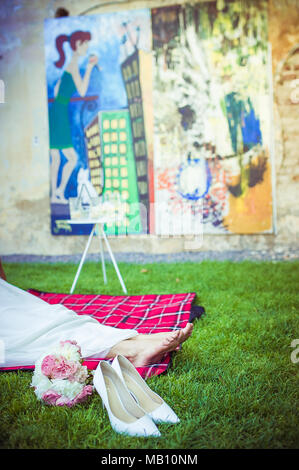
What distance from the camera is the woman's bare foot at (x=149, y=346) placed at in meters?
1.78

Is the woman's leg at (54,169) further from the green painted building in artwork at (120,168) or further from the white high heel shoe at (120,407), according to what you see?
the white high heel shoe at (120,407)

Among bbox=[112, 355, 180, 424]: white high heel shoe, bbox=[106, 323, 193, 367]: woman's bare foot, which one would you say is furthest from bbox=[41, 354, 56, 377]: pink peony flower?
bbox=[106, 323, 193, 367]: woman's bare foot

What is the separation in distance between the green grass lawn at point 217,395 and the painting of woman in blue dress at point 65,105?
3.12 m

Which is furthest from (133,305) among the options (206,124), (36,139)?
(36,139)

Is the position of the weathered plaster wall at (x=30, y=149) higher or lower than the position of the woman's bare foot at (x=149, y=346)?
higher

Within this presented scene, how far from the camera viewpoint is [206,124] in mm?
5125

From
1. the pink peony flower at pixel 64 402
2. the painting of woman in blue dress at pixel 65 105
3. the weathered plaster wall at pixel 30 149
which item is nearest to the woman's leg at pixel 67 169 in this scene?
the painting of woman in blue dress at pixel 65 105

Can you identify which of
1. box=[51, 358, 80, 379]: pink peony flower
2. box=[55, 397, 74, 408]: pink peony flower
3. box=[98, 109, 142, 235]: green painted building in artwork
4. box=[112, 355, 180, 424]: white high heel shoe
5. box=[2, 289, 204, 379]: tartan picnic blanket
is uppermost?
box=[98, 109, 142, 235]: green painted building in artwork

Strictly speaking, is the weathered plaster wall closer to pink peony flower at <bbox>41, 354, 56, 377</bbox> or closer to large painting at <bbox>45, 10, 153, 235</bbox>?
large painting at <bbox>45, 10, 153, 235</bbox>

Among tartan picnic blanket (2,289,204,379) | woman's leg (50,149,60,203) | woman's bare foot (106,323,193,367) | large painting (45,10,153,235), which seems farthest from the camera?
woman's leg (50,149,60,203)

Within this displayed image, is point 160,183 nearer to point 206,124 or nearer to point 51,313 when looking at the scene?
point 206,124

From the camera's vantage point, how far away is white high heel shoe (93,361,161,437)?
1.32 metres

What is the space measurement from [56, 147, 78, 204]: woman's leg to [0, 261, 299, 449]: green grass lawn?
3046 millimetres

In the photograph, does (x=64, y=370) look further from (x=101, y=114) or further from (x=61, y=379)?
(x=101, y=114)
